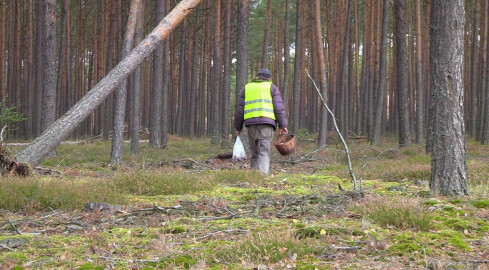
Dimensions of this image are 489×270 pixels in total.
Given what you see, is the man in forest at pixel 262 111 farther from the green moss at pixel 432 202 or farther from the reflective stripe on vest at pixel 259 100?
the green moss at pixel 432 202

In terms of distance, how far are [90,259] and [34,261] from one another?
42cm

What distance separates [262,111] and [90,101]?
3108mm

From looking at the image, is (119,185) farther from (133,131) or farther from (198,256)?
(133,131)

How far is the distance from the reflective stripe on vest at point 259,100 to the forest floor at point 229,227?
1.66 m

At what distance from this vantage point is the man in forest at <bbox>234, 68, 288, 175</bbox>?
8.94m

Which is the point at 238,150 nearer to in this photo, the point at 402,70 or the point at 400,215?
the point at 400,215

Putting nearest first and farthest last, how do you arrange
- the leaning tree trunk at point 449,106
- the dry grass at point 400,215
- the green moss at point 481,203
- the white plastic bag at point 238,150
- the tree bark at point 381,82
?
the dry grass at point 400,215, the green moss at point 481,203, the leaning tree trunk at point 449,106, the white plastic bag at point 238,150, the tree bark at point 381,82

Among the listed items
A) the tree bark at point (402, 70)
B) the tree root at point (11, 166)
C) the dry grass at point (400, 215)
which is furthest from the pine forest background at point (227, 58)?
the dry grass at point (400, 215)

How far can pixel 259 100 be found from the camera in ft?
29.3

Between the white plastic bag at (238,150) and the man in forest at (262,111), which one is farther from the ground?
the man in forest at (262,111)

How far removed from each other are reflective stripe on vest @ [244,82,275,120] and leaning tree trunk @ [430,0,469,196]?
3394 millimetres

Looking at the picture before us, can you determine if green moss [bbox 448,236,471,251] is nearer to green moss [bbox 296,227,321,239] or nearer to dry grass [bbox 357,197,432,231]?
dry grass [bbox 357,197,432,231]

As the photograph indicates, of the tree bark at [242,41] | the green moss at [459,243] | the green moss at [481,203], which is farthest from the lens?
the tree bark at [242,41]

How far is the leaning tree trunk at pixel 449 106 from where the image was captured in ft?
20.0
